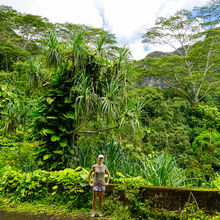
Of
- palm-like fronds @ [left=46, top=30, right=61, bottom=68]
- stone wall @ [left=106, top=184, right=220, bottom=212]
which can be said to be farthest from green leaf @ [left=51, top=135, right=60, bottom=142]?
stone wall @ [left=106, top=184, right=220, bottom=212]

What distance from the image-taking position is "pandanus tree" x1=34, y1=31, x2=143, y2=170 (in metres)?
4.10

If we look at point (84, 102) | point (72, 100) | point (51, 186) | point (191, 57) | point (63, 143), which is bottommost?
point (51, 186)

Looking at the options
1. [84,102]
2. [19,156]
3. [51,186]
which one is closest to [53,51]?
[84,102]

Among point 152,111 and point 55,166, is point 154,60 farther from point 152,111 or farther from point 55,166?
point 55,166

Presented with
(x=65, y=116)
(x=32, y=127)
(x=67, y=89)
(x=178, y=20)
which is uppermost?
(x=178, y=20)

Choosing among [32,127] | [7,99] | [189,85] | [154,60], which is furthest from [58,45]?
[189,85]

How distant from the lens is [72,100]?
4.41m

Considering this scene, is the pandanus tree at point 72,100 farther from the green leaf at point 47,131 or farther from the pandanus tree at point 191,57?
the pandanus tree at point 191,57

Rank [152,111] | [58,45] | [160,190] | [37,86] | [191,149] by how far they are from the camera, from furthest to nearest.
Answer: [152,111]
[191,149]
[37,86]
[58,45]
[160,190]

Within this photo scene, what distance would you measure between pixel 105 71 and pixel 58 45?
1277 mm

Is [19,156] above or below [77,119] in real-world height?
below

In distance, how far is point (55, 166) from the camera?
13.3 ft

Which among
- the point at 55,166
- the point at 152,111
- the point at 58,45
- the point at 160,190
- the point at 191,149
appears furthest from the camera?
the point at 152,111

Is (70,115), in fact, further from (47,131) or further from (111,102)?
(111,102)
